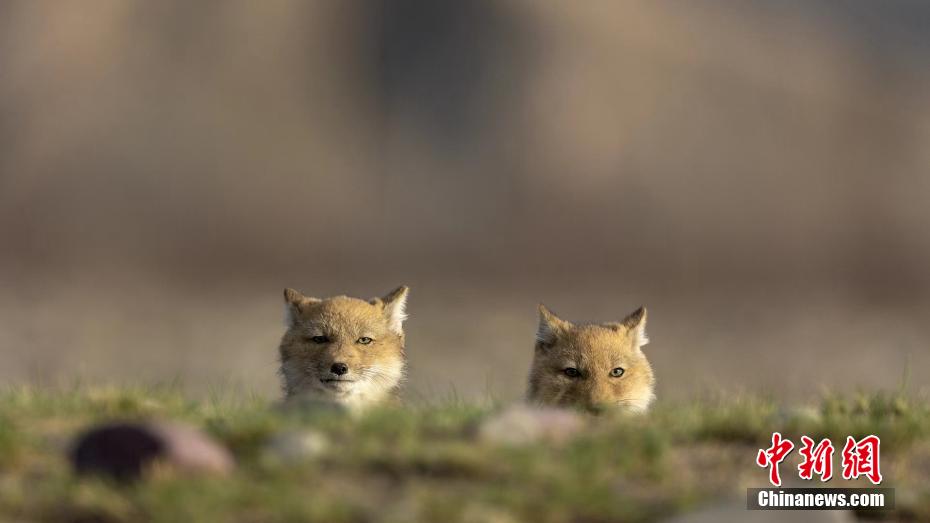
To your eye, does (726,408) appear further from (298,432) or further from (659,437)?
(298,432)

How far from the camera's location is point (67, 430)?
29.9 feet

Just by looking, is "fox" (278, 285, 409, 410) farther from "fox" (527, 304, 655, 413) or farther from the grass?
the grass

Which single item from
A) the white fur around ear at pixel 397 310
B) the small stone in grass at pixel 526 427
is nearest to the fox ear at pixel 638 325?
the white fur around ear at pixel 397 310

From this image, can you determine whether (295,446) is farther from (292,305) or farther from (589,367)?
(292,305)

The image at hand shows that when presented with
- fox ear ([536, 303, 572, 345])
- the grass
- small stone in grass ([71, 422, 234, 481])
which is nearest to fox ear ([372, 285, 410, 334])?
fox ear ([536, 303, 572, 345])

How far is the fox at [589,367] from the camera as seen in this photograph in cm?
1131

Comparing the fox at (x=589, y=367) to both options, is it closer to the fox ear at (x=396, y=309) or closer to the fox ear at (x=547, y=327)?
the fox ear at (x=547, y=327)

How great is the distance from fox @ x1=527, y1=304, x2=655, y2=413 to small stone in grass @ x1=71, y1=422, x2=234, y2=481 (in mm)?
3821

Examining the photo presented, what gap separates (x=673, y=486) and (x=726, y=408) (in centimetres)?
225

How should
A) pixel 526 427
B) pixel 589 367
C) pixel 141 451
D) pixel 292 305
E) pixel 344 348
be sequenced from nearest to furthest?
1. pixel 141 451
2. pixel 526 427
3. pixel 589 367
4. pixel 344 348
5. pixel 292 305

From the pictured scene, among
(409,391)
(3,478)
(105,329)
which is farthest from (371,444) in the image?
(105,329)

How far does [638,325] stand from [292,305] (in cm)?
284

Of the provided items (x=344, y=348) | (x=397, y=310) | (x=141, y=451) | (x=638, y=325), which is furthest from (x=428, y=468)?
(x=397, y=310)

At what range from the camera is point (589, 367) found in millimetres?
11445
